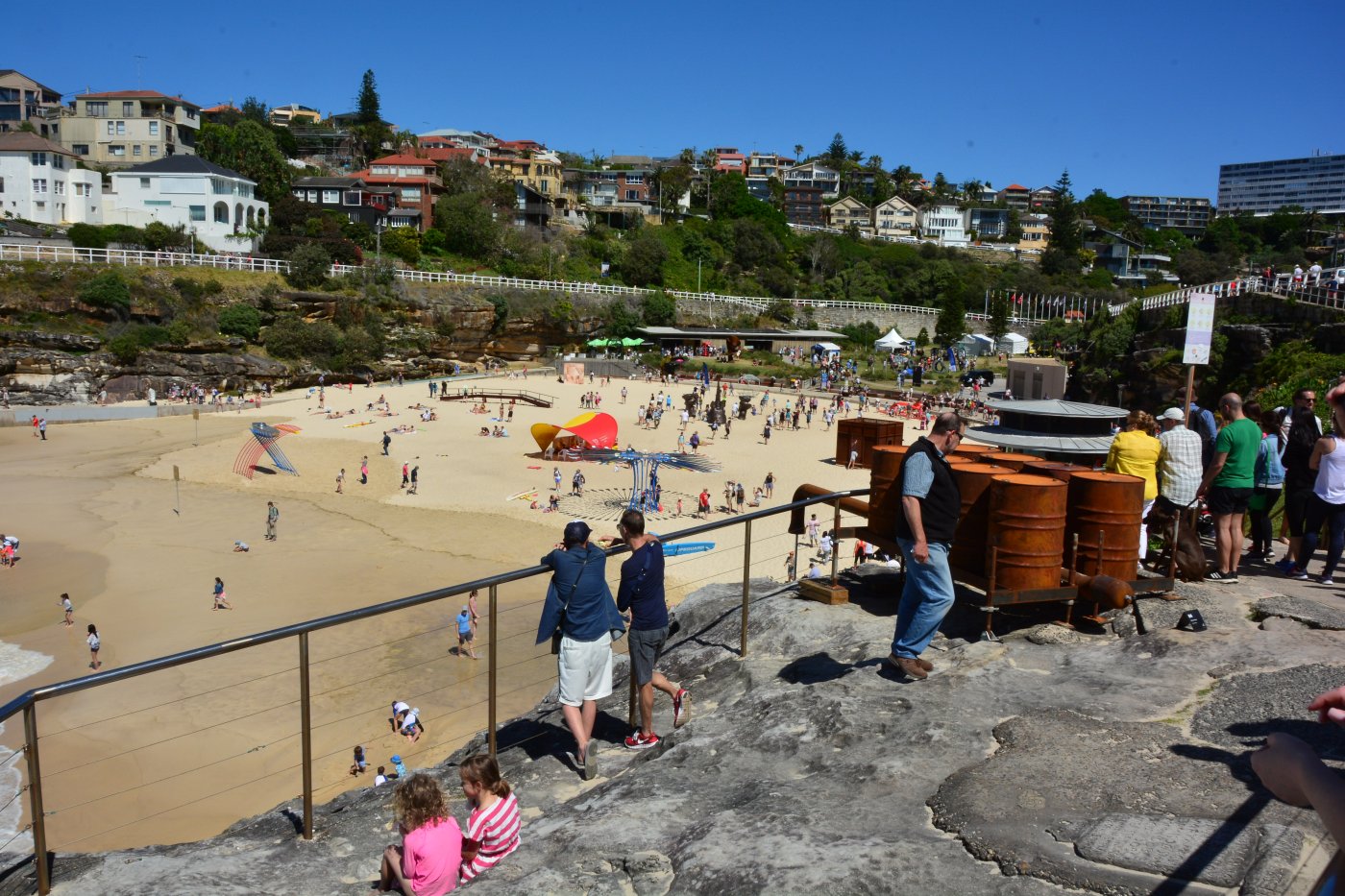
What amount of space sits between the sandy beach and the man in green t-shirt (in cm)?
577

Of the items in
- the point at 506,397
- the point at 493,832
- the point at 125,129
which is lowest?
the point at 506,397

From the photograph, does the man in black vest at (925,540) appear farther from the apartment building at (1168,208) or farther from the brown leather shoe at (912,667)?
the apartment building at (1168,208)

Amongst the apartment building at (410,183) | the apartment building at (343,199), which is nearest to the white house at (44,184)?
the apartment building at (343,199)

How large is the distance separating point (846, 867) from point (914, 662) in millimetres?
1969

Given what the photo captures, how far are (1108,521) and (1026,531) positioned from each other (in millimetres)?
654

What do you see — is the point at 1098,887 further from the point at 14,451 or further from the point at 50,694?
the point at 14,451

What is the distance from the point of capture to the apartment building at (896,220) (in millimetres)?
114938

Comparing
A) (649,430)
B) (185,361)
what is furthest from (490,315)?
(649,430)

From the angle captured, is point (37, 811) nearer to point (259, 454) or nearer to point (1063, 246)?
point (259, 454)

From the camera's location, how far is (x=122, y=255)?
46.9 m

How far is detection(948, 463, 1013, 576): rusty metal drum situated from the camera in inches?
227

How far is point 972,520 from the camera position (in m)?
5.82

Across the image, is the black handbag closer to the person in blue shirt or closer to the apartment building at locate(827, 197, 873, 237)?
the person in blue shirt

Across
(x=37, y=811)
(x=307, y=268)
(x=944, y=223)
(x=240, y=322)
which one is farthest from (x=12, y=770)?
(x=944, y=223)
